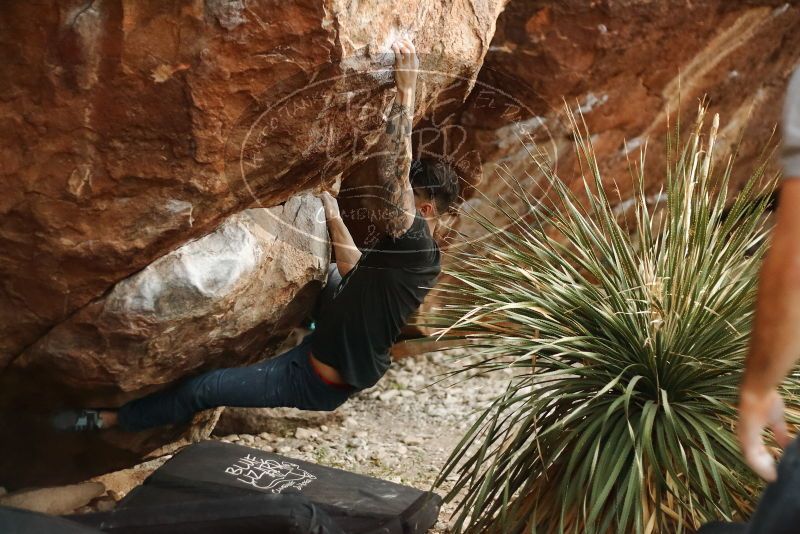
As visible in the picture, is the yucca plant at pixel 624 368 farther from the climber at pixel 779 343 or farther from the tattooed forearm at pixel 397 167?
the climber at pixel 779 343

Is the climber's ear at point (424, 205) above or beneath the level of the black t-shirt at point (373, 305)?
above

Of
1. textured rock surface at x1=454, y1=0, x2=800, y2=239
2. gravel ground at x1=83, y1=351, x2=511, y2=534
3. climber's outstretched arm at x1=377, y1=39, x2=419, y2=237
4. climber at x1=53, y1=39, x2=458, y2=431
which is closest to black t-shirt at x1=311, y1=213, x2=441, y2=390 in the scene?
climber at x1=53, y1=39, x2=458, y2=431

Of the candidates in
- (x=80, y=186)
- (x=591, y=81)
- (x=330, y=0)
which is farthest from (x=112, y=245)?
(x=591, y=81)

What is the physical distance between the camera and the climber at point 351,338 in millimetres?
3422

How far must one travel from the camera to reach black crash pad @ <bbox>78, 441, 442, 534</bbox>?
3.39m

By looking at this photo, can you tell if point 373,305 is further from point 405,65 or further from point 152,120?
point 152,120

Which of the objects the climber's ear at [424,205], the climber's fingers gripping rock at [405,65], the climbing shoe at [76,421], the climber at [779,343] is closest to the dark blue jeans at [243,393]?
the climbing shoe at [76,421]

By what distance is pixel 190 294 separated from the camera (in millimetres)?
3242

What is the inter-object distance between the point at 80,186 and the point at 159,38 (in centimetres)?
56

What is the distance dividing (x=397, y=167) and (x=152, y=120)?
878 millimetres

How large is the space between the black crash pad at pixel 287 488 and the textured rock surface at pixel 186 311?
1.26 ft

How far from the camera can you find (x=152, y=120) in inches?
109

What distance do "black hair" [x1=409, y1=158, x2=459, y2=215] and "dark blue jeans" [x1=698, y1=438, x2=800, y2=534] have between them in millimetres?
2327

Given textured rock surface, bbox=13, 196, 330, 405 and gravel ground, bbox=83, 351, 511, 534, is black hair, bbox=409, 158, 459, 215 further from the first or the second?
gravel ground, bbox=83, 351, 511, 534
